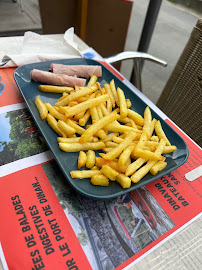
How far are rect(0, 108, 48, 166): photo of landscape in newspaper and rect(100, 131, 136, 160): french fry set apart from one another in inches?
11.6

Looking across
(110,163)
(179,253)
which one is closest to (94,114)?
(110,163)

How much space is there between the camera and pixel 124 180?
679 millimetres

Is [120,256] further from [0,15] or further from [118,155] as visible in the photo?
[0,15]

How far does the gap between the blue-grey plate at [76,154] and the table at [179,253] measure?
0.64ft

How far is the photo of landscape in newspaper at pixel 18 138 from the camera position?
2.67 feet

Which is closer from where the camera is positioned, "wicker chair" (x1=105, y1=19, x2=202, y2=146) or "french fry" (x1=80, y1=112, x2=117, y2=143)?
"french fry" (x1=80, y1=112, x2=117, y2=143)

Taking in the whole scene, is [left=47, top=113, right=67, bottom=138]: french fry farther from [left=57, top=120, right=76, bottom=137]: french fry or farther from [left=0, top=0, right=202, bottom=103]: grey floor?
[left=0, top=0, right=202, bottom=103]: grey floor

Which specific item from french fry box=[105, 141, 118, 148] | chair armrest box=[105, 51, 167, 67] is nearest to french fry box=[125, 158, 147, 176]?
french fry box=[105, 141, 118, 148]

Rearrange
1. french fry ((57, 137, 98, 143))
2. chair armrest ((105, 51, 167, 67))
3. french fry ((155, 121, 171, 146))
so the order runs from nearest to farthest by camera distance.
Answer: french fry ((57, 137, 98, 143)) → french fry ((155, 121, 171, 146)) → chair armrest ((105, 51, 167, 67))

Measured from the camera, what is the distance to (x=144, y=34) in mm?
2004

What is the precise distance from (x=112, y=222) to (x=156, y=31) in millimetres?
4968

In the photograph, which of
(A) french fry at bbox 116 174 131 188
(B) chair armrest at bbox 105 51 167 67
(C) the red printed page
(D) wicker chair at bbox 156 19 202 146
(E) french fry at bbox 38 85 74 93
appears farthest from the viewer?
(B) chair armrest at bbox 105 51 167 67

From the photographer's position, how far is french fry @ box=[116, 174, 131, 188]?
68 cm

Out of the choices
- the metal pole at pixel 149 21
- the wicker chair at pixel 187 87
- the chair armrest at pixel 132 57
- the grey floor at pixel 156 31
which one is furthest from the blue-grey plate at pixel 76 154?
the grey floor at pixel 156 31
